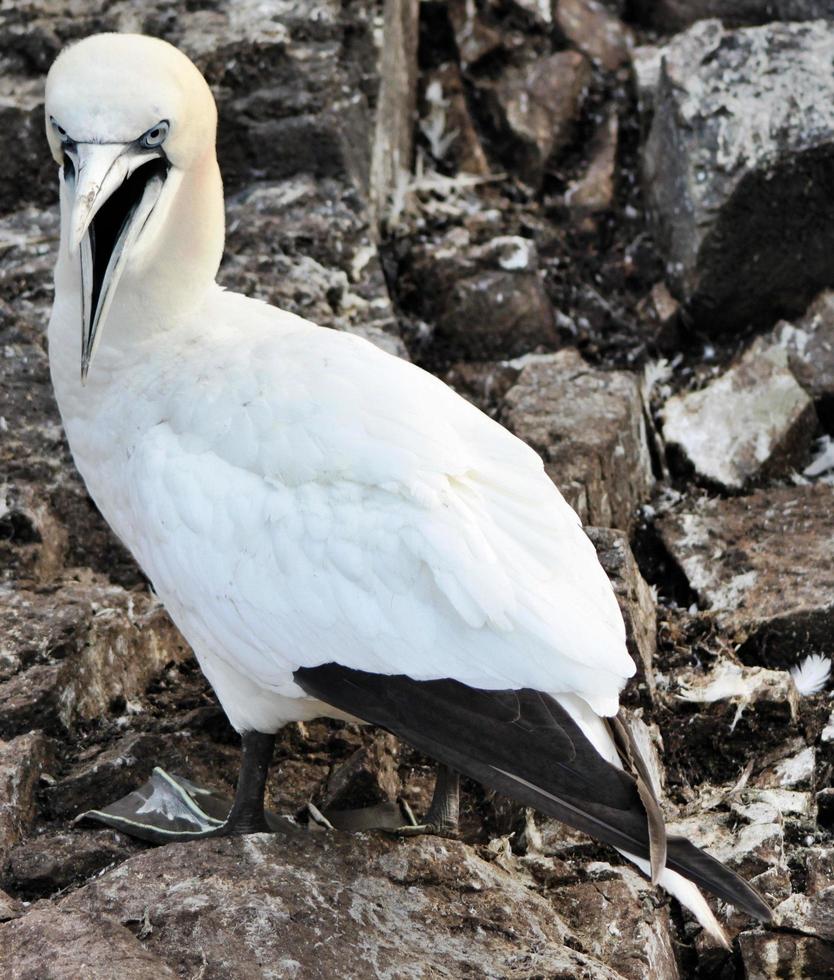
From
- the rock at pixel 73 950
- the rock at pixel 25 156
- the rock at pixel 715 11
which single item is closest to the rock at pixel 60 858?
the rock at pixel 73 950

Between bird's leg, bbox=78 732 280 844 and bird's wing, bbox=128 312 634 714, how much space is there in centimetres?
28

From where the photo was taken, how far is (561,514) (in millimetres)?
3035

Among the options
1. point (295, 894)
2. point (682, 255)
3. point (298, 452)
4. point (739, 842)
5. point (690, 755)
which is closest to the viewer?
point (295, 894)

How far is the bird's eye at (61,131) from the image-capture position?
9.82 ft

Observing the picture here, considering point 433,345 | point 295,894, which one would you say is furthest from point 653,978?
point 433,345

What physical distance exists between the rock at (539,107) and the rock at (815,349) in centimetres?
127

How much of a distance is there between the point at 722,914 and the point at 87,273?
1.92m

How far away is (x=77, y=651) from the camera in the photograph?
3.62 m

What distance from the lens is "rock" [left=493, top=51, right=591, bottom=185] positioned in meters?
5.63

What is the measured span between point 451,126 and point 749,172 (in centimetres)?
132

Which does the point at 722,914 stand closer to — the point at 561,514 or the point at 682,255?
the point at 561,514

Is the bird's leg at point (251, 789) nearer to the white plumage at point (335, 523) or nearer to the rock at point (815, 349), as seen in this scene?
the white plumage at point (335, 523)

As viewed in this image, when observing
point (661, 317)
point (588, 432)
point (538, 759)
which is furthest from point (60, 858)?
point (661, 317)

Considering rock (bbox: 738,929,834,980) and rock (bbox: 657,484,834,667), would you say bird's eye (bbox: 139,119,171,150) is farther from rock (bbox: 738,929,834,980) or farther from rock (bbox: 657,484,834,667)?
rock (bbox: 738,929,834,980)
